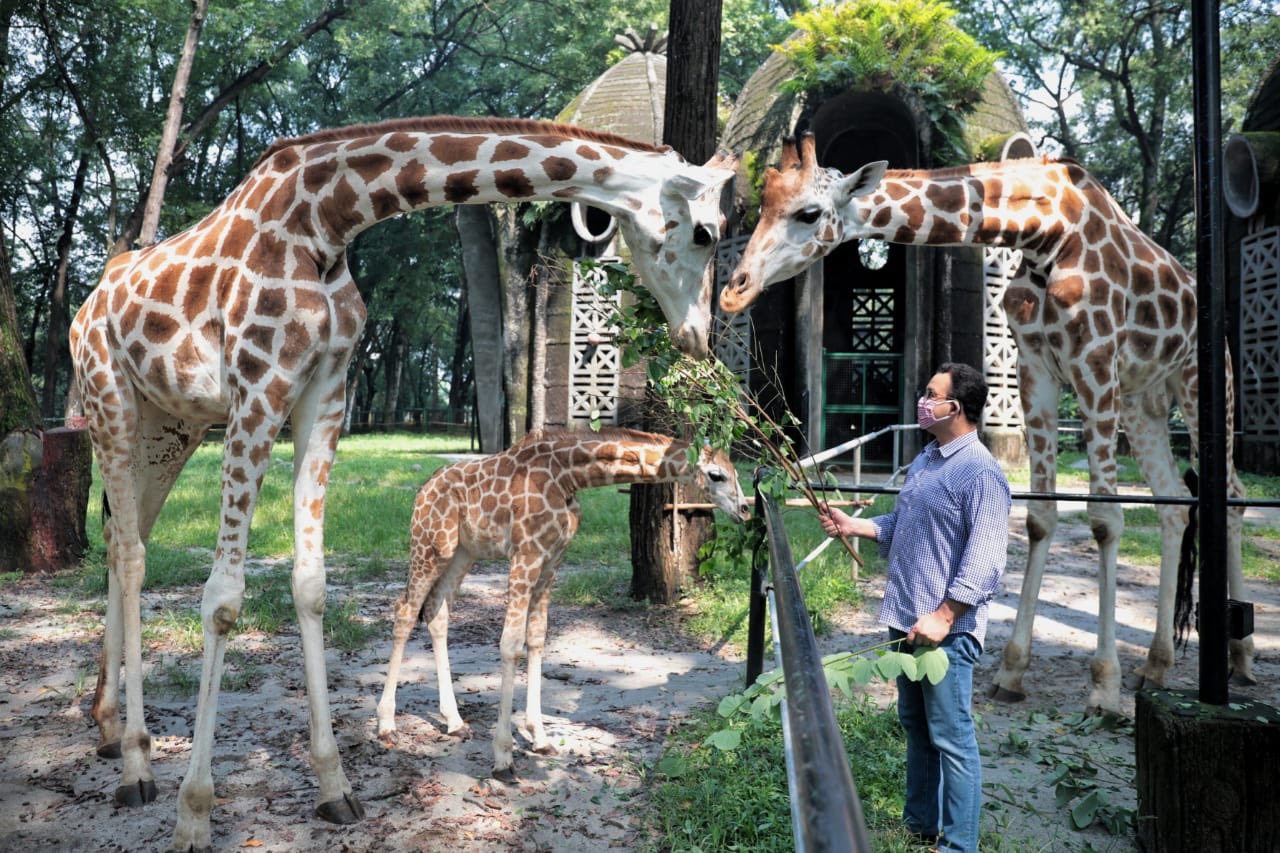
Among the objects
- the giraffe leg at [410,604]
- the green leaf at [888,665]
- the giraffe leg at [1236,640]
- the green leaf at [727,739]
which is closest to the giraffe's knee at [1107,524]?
the giraffe leg at [1236,640]

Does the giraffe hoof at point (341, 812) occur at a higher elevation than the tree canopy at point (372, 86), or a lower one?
lower

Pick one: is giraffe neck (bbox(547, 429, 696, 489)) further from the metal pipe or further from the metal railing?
the metal pipe

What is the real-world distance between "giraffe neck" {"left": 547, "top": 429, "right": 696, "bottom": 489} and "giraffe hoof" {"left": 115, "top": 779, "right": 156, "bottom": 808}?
7.78ft

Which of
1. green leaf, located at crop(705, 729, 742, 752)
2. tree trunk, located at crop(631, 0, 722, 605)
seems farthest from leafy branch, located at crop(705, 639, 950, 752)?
tree trunk, located at crop(631, 0, 722, 605)

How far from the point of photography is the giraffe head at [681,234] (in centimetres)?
414

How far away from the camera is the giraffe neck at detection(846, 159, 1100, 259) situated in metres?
5.58

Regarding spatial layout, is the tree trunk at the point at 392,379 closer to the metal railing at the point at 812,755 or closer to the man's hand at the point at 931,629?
the man's hand at the point at 931,629

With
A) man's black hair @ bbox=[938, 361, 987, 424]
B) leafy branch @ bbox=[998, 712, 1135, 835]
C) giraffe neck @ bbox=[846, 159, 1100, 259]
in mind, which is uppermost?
giraffe neck @ bbox=[846, 159, 1100, 259]

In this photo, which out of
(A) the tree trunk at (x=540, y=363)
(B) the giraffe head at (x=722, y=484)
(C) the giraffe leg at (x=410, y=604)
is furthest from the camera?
(A) the tree trunk at (x=540, y=363)

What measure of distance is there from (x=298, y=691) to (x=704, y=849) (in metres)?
2.95

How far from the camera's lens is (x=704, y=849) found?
3658 mm

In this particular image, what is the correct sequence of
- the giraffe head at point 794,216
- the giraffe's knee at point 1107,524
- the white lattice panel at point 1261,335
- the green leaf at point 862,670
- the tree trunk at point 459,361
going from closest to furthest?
1. the green leaf at point 862,670
2. the giraffe head at point 794,216
3. the giraffe's knee at point 1107,524
4. the white lattice panel at point 1261,335
5. the tree trunk at point 459,361

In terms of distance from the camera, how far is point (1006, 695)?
18.4 feet

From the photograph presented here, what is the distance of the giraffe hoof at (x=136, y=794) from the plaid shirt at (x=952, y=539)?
127 inches
